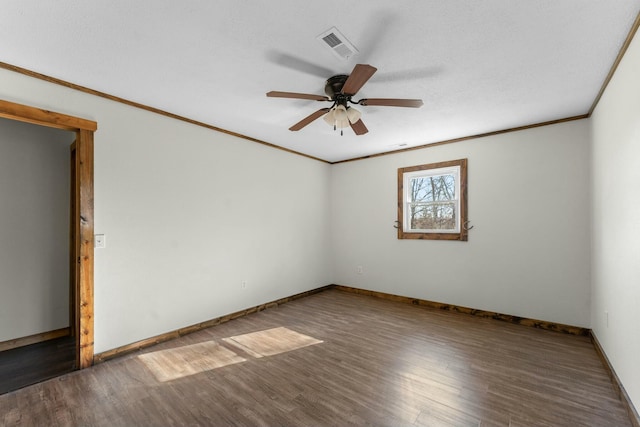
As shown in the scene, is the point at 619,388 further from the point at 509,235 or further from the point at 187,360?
the point at 187,360

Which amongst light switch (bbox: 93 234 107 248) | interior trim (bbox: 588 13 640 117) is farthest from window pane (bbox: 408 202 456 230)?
light switch (bbox: 93 234 107 248)

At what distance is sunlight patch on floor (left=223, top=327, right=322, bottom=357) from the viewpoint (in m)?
2.88

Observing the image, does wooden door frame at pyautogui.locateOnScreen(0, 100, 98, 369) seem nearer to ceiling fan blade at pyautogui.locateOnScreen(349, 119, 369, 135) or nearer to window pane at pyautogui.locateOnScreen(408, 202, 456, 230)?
ceiling fan blade at pyautogui.locateOnScreen(349, 119, 369, 135)

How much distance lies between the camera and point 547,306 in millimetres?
3443

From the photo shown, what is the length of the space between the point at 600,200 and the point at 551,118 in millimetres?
1181

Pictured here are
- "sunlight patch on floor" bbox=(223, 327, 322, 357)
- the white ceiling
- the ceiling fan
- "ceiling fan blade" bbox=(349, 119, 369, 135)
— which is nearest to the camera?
the white ceiling

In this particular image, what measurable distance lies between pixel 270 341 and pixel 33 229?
299 centimetres

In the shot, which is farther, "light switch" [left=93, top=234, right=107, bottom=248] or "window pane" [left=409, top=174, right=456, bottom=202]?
"window pane" [left=409, top=174, right=456, bottom=202]

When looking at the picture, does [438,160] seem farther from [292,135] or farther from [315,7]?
[315,7]

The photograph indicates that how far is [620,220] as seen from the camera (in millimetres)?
2143

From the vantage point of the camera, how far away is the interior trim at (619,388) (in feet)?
5.76

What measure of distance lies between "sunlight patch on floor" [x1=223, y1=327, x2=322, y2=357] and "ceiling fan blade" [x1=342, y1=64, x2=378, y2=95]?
2.55 metres

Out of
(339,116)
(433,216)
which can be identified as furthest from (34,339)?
(433,216)

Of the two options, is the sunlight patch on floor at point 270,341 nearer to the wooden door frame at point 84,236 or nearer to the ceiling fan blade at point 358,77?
the wooden door frame at point 84,236
